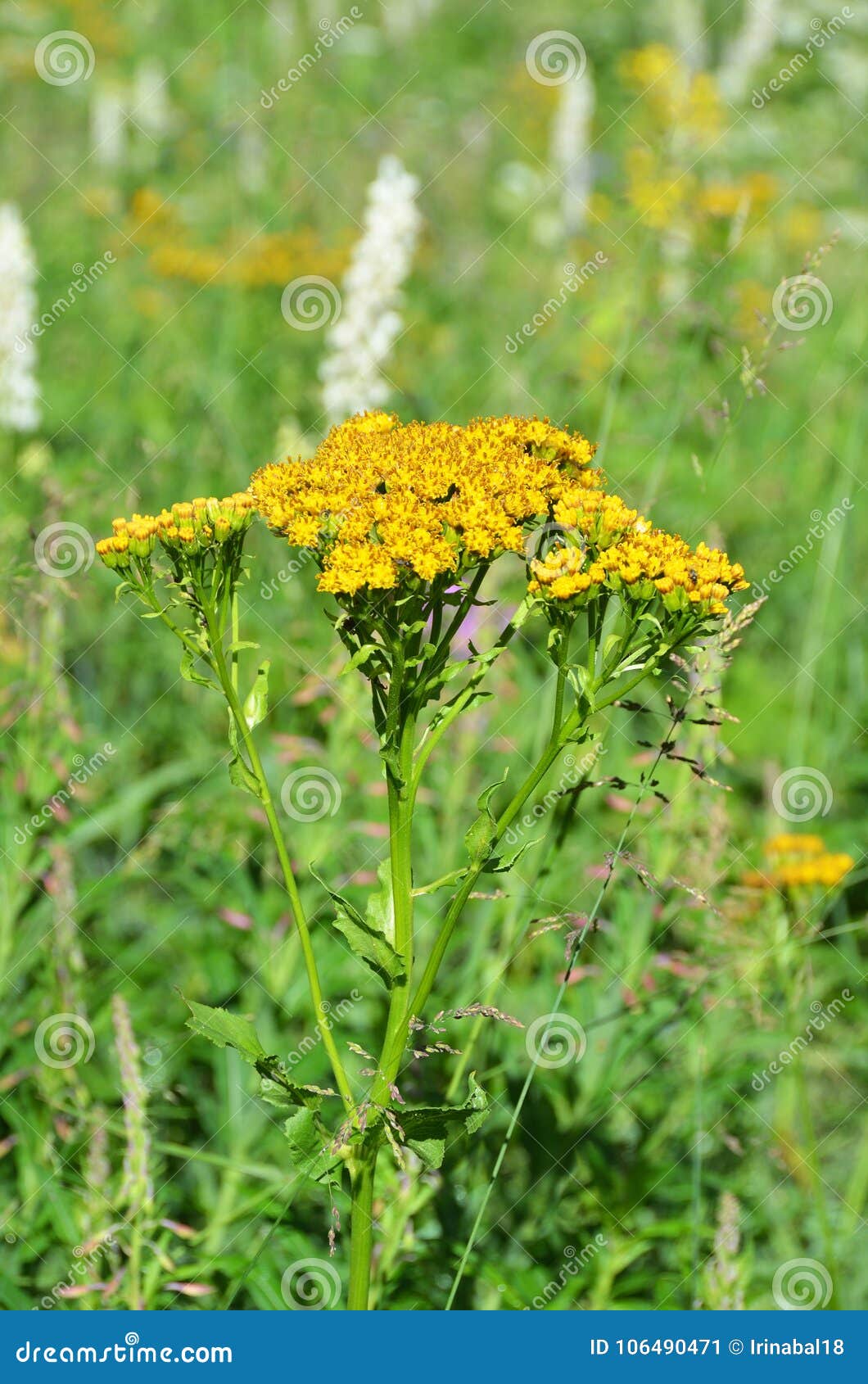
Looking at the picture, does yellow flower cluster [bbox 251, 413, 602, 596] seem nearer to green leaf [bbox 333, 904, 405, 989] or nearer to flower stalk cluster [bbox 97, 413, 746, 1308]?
flower stalk cluster [bbox 97, 413, 746, 1308]

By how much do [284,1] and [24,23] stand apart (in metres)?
3.60

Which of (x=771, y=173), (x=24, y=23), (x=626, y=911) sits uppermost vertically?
(x=771, y=173)

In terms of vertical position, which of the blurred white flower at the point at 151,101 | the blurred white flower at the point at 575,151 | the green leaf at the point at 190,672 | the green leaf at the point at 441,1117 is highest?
the blurred white flower at the point at 575,151

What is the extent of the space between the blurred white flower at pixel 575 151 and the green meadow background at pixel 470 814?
0.35m

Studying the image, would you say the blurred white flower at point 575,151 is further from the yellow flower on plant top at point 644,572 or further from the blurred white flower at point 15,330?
the yellow flower on plant top at point 644,572

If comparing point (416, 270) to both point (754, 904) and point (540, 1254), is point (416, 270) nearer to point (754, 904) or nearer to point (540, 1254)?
point (754, 904)

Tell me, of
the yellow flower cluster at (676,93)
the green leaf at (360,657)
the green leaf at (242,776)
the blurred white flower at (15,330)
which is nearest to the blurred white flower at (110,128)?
the yellow flower cluster at (676,93)

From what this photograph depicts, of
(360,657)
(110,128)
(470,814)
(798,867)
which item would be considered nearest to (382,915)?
(360,657)

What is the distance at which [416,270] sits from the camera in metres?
8.37

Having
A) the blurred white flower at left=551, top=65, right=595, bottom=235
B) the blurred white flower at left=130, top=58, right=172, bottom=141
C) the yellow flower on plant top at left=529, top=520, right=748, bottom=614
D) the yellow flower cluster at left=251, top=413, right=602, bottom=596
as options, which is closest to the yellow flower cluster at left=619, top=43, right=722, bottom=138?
the blurred white flower at left=551, top=65, right=595, bottom=235

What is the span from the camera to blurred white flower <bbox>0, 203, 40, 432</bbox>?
5125 mm

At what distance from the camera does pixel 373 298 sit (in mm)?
5133

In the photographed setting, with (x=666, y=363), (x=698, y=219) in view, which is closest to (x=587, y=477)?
(x=698, y=219)

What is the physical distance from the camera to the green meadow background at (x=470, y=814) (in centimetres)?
270
